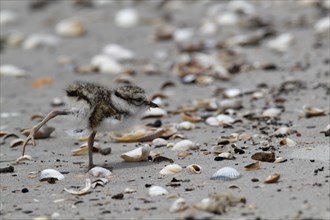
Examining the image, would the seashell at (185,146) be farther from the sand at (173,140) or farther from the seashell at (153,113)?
the seashell at (153,113)

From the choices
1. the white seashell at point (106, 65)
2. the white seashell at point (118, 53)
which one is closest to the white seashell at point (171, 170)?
the white seashell at point (106, 65)

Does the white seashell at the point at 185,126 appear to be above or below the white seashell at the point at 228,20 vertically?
below

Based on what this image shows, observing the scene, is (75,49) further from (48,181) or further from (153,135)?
(48,181)

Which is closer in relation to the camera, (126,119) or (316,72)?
(126,119)

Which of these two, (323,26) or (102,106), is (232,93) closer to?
(102,106)

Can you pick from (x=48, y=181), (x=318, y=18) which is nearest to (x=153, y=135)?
(x=48, y=181)

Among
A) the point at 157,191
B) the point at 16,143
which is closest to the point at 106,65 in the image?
the point at 16,143

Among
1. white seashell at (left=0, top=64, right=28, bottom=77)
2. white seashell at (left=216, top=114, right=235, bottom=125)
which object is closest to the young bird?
white seashell at (left=216, top=114, right=235, bottom=125)
